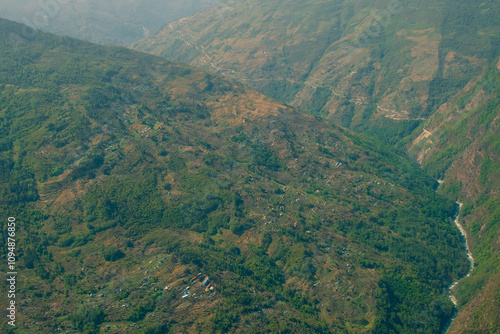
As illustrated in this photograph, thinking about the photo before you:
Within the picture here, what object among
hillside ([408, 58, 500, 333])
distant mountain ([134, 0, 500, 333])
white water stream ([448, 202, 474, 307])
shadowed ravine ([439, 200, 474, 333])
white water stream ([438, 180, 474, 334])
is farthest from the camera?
distant mountain ([134, 0, 500, 333])

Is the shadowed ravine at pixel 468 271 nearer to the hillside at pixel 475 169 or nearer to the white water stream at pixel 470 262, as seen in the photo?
the white water stream at pixel 470 262

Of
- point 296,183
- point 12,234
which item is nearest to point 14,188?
point 12,234

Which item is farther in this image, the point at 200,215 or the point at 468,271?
the point at 468,271

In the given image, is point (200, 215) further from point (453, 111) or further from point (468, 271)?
point (453, 111)

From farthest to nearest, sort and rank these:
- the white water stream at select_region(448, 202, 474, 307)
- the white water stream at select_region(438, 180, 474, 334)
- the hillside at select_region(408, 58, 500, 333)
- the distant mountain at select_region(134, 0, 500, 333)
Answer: the distant mountain at select_region(134, 0, 500, 333) → the white water stream at select_region(448, 202, 474, 307) → the white water stream at select_region(438, 180, 474, 334) → the hillside at select_region(408, 58, 500, 333)

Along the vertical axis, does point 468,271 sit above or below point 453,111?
below

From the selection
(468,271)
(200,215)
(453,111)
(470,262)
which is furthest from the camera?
(453,111)

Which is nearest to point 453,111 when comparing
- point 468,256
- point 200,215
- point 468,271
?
point 468,256

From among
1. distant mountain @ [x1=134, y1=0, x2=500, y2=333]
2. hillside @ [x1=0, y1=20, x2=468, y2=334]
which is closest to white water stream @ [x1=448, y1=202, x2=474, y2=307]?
distant mountain @ [x1=134, y1=0, x2=500, y2=333]

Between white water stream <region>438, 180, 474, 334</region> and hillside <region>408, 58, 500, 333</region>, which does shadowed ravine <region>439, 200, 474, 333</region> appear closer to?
white water stream <region>438, 180, 474, 334</region>
